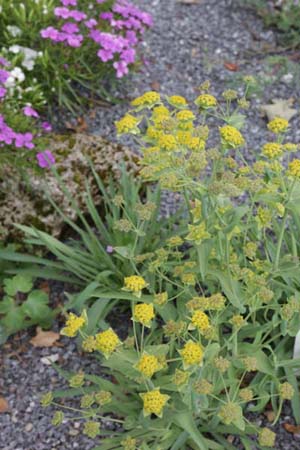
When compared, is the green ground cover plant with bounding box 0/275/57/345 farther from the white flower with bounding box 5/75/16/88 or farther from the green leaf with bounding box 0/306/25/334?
the white flower with bounding box 5/75/16/88

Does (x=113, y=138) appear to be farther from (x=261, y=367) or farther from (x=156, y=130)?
(x=261, y=367)

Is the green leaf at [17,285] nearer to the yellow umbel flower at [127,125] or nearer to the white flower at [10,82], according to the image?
the yellow umbel flower at [127,125]

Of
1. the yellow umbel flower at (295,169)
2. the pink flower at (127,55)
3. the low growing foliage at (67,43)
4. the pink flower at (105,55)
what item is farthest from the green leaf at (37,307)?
the pink flower at (127,55)

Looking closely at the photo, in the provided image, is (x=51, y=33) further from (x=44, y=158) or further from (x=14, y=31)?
(x=44, y=158)

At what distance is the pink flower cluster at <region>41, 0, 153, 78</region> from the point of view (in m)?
3.73

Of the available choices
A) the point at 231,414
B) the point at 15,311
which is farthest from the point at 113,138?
the point at 231,414

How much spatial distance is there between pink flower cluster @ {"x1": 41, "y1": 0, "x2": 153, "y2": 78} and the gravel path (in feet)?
0.97

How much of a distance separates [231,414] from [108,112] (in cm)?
234

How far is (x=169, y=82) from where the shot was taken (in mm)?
4391

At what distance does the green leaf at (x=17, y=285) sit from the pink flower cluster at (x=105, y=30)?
52.6 inches

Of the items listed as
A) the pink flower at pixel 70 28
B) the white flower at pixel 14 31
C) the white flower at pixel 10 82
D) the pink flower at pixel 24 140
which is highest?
the pink flower at pixel 70 28

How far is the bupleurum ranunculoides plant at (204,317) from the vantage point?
7.20 feet

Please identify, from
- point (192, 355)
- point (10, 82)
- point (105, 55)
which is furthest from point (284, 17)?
point (192, 355)

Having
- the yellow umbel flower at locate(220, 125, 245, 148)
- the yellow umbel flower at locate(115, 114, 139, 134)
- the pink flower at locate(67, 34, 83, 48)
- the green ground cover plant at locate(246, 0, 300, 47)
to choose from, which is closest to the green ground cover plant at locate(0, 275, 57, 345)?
the yellow umbel flower at locate(115, 114, 139, 134)
